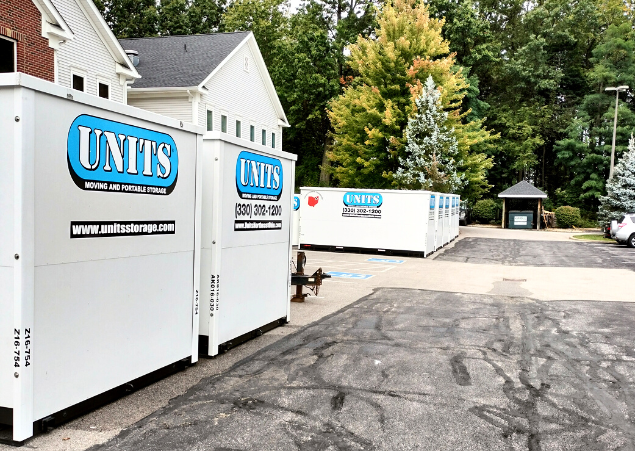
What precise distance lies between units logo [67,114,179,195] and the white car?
27258 mm

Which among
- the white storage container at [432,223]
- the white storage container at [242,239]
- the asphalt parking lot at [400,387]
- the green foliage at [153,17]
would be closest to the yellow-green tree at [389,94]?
the white storage container at [432,223]

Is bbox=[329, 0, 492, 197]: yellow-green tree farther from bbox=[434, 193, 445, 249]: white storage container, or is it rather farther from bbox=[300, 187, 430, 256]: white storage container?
bbox=[300, 187, 430, 256]: white storage container

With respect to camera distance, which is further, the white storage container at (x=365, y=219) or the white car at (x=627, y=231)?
the white car at (x=627, y=231)

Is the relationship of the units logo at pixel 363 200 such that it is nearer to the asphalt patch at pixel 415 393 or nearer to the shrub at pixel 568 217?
the asphalt patch at pixel 415 393

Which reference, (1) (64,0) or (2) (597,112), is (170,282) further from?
(2) (597,112)

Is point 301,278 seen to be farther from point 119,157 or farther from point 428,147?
point 428,147

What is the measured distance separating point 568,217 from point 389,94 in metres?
21.8

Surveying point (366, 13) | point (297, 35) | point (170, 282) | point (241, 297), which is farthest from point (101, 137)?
point (366, 13)

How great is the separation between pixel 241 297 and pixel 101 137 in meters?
3.01

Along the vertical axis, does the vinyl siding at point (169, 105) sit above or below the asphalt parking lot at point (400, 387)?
above

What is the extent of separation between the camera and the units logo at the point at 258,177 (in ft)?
23.0

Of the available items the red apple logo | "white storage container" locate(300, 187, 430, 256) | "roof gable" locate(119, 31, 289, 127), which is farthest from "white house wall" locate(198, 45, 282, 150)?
"white storage container" locate(300, 187, 430, 256)

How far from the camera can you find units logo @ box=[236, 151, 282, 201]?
23.0ft

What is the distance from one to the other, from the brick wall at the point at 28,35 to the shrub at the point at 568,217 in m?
41.6
